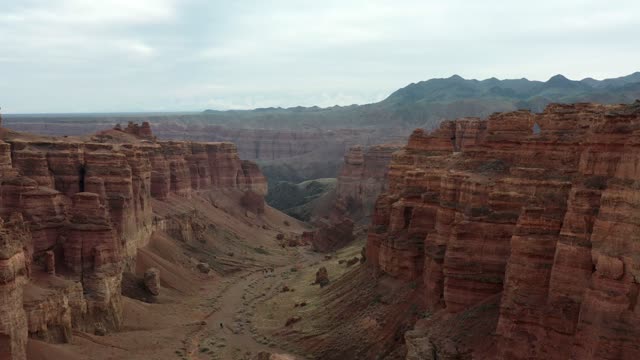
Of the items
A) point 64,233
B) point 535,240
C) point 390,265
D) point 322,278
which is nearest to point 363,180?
point 322,278

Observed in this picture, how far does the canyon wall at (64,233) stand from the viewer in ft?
97.0

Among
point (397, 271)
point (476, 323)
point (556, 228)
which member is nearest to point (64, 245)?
point (397, 271)

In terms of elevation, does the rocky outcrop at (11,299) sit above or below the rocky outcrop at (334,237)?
above

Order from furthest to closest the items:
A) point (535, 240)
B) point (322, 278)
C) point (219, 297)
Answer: point (219, 297), point (322, 278), point (535, 240)

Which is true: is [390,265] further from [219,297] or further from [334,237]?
[334,237]

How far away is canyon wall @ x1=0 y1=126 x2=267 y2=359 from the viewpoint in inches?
1164

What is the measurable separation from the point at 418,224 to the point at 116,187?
23.6 m

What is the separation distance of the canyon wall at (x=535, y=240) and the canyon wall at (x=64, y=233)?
17737mm

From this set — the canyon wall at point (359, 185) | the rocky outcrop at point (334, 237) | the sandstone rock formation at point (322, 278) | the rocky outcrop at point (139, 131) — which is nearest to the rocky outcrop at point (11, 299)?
the sandstone rock formation at point (322, 278)

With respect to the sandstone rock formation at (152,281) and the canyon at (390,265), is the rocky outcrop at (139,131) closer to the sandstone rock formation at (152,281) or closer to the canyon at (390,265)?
the canyon at (390,265)

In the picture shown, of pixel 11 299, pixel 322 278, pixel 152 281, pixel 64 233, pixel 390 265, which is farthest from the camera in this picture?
pixel 322 278

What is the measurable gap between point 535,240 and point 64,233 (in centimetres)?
2833

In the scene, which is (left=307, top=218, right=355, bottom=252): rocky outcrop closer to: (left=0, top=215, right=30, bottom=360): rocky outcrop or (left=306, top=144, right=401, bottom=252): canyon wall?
(left=306, top=144, right=401, bottom=252): canyon wall

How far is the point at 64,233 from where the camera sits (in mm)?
39688
